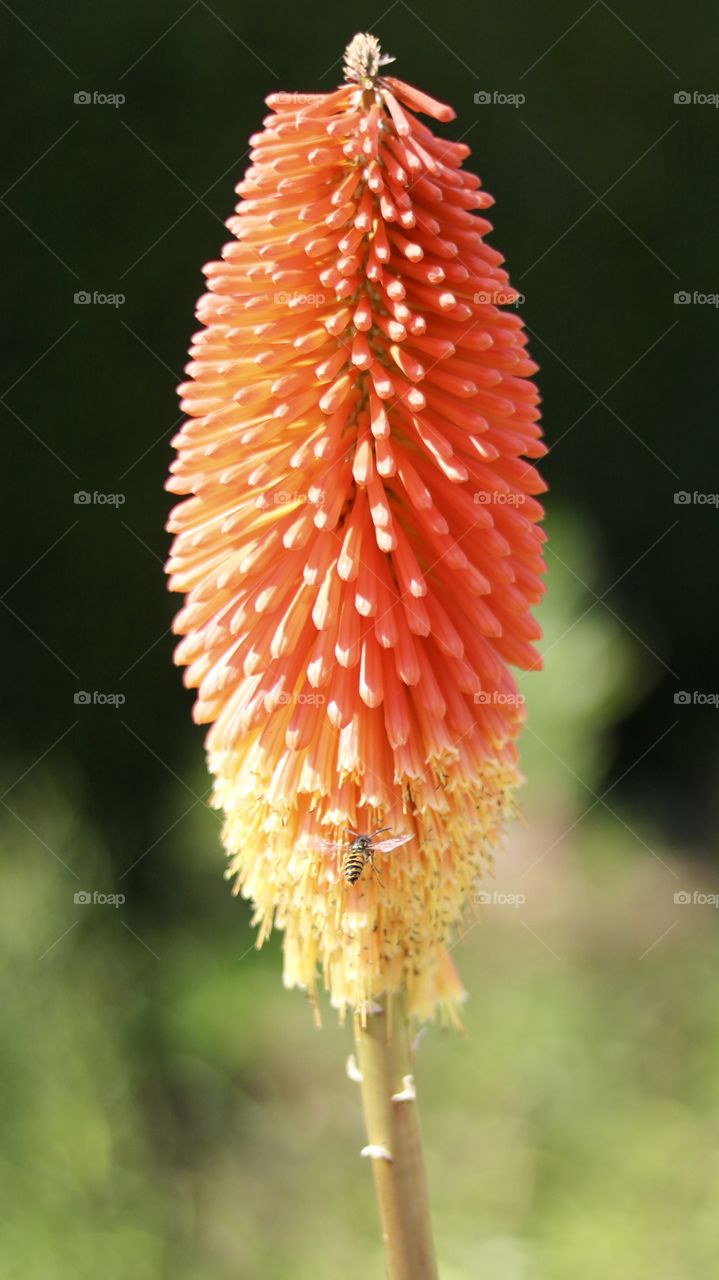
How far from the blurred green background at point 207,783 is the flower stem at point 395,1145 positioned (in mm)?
1502

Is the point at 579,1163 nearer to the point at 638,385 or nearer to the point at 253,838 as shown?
the point at 253,838

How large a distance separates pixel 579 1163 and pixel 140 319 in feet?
9.60

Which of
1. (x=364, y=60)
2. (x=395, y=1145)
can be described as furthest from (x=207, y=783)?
(x=364, y=60)

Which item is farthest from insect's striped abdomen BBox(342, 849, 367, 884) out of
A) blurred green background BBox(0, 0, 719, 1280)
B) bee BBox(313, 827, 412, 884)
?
blurred green background BBox(0, 0, 719, 1280)

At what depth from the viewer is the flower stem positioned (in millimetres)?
1398

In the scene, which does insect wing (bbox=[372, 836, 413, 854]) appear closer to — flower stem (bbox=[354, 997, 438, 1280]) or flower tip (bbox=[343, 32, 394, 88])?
flower stem (bbox=[354, 997, 438, 1280])

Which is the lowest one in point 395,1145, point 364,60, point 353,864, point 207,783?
point 395,1145

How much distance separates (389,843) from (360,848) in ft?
0.12

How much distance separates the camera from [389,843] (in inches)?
53.0

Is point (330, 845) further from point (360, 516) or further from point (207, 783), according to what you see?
point (207, 783)

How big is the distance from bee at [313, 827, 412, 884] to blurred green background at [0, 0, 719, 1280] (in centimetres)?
187

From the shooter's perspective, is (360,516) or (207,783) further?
(207,783)

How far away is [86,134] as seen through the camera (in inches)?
139

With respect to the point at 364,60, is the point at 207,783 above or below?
below
